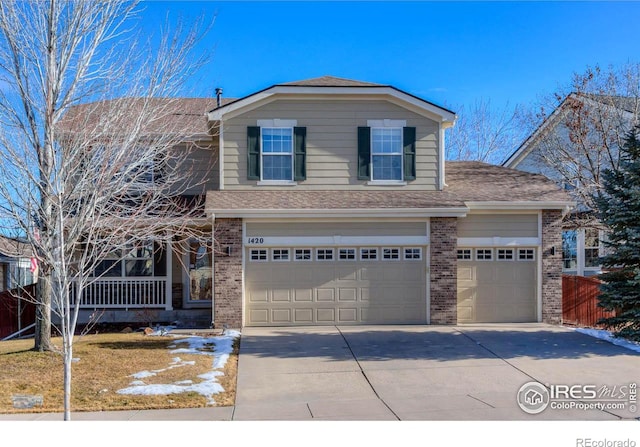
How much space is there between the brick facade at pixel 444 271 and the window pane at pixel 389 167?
1.75m

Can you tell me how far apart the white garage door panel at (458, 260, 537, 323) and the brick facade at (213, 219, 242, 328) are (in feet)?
19.5

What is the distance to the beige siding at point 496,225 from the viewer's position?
15.6 metres

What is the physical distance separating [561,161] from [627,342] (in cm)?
1042

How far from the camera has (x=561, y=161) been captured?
21.3 metres

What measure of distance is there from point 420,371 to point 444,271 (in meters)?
5.26

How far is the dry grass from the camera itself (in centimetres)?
842

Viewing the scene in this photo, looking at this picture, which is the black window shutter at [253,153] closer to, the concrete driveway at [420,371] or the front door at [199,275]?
the front door at [199,275]

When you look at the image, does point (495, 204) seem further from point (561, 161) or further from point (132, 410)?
point (132, 410)

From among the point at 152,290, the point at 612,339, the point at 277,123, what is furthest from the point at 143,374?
the point at 612,339

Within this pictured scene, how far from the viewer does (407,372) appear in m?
10.1

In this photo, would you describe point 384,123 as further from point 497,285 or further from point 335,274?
point 497,285

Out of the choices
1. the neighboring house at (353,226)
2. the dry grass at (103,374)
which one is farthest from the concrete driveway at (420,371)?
the neighboring house at (353,226)

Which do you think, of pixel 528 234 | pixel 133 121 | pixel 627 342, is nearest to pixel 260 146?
pixel 133 121

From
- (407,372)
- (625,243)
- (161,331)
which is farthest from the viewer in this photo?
(161,331)
